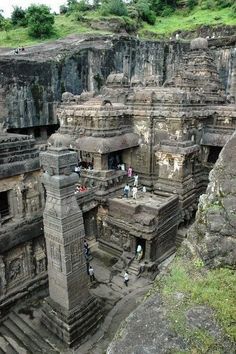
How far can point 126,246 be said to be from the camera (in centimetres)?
1475

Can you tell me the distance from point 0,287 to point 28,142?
5.32 m

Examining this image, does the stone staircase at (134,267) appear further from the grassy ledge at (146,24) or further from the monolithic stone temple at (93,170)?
the grassy ledge at (146,24)

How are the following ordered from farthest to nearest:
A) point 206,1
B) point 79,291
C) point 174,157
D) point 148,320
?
point 206,1
point 174,157
point 79,291
point 148,320

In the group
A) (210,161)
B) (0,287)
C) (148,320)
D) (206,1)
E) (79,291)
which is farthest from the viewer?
(206,1)

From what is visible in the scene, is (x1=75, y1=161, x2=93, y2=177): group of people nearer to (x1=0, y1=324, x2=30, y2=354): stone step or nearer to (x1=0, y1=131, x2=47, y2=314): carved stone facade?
(x1=0, y1=131, x2=47, y2=314): carved stone facade

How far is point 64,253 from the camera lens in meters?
9.18

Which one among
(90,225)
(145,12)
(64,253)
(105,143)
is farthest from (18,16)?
(64,253)

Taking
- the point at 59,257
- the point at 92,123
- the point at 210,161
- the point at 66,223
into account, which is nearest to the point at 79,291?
the point at 59,257

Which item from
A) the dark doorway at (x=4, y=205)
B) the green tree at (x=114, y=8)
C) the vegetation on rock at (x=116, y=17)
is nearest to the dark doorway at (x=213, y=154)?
A: the dark doorway at (x=4, y=205)

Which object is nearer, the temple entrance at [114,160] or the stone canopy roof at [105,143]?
the stone canopy roof at [105,143]

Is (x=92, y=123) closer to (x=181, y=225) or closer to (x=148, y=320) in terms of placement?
(x=181, y=225)

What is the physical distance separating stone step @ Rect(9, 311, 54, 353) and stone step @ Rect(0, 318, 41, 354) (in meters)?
0.07

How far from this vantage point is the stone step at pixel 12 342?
9.73m

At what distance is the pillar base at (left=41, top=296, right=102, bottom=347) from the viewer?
969cm
